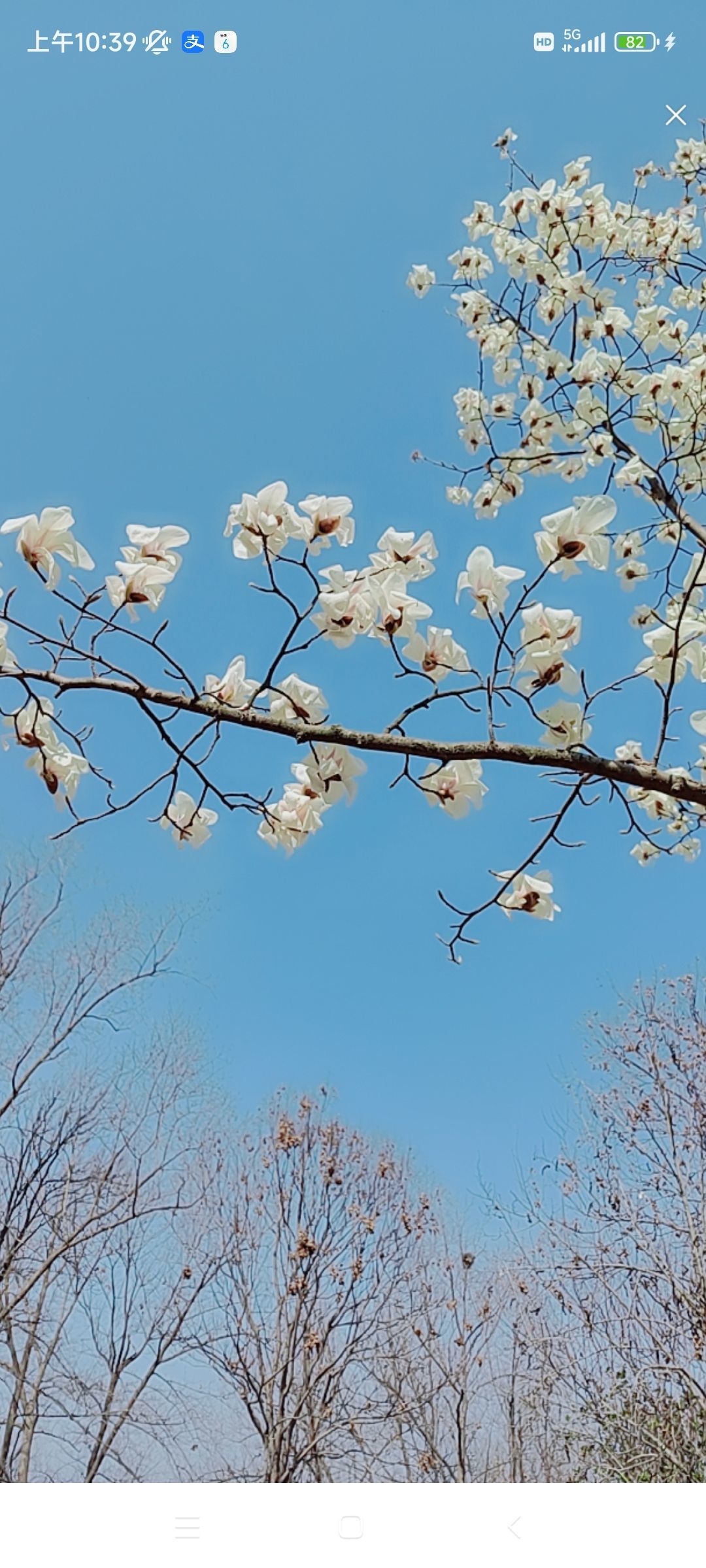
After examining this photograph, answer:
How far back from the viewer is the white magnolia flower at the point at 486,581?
52cm

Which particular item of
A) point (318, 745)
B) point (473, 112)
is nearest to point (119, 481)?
point (473, 112)

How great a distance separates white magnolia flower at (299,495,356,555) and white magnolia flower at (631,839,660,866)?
1.87 ft

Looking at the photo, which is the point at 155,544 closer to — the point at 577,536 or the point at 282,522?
the point at 282,522

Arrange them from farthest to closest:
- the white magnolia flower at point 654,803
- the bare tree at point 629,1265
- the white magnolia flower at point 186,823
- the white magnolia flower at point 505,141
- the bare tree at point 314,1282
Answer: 1. the bare tree at point 314,1282
2. the bare tree at point 629,1265
3. the white magnolia flower at point 505,141
4. the white magnolia flower at point 654,803
5. the white magnolia flower at point 186,823

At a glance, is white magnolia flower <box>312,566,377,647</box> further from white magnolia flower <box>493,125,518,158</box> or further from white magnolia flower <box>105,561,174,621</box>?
white magnolia flower <box>493,125,518,158</box>

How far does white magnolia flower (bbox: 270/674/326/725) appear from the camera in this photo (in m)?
0.54

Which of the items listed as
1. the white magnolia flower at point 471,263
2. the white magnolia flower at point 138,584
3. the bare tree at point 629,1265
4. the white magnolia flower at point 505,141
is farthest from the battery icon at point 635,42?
the bare tree at point 629,1265

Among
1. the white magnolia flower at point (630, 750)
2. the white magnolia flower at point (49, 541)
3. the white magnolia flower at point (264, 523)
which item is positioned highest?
the white magnolia flower at point (630, 750)

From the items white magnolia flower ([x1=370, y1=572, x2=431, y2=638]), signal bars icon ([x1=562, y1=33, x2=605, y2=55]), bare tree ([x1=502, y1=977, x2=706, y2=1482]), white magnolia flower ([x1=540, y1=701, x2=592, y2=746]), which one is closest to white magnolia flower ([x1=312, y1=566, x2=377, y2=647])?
white magnolia flower ([x1=370, y1=572, x2=431, y2=638])

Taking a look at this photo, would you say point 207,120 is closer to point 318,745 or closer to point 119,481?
point 119,481

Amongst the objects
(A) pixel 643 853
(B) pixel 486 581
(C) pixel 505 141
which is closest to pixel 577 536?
(B) pixel 486 581

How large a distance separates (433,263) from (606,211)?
0.86 feet

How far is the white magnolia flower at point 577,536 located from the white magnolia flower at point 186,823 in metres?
0.25

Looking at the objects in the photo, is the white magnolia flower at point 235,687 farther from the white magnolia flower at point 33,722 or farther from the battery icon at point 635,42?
the battery icon at point 635,42
